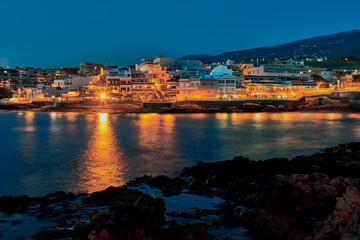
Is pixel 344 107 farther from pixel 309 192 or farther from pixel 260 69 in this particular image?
pixel 309 192

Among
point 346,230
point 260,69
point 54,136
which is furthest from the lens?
point 260,69

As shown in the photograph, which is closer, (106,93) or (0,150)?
(0,150)

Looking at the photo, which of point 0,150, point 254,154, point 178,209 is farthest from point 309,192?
point 0,150

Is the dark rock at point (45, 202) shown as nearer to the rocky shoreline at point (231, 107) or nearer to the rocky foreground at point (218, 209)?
the rocky foreground at point (218, 209)

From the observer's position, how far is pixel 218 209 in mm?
9531

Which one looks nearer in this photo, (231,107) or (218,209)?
(218,209)

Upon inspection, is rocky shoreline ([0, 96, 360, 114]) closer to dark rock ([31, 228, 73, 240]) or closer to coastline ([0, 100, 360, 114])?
coastline ([0, 100, 360, 114])

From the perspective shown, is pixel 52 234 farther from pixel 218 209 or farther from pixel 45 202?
pixel 218 209

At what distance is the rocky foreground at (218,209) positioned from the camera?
7.25 m

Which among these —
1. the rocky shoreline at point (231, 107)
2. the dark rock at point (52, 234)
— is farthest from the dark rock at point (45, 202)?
the rocky shoreline at point (231, 107)

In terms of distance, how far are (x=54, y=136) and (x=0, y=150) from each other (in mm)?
7862

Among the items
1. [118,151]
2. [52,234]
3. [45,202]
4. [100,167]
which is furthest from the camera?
[118,151]

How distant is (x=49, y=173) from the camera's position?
1599cm

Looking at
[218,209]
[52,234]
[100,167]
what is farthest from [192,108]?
[52,234]
